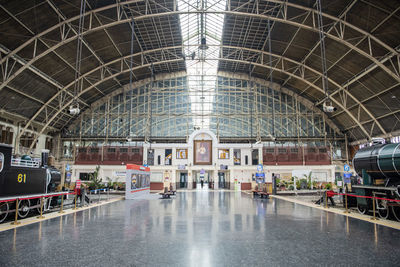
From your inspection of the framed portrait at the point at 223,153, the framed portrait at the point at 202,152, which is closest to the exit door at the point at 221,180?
the framed portrait at the point at 223,153

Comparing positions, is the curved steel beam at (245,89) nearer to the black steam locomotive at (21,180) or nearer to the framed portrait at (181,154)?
the framed portrait at (181,154)

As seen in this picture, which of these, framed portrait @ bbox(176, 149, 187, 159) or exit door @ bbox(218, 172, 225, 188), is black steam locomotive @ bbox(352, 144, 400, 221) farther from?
exit door @ bbox(218, 172, 225, 188)

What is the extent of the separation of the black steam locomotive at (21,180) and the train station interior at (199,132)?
73mm

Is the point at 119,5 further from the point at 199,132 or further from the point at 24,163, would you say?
the point at 199,132

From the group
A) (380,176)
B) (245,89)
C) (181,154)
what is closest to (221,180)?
(181,154)

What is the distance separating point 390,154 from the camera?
34.2ft

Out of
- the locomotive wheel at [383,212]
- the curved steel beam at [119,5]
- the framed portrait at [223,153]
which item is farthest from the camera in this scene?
the framed portrait at [223,153]

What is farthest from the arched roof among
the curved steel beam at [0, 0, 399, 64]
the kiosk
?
the kiosk

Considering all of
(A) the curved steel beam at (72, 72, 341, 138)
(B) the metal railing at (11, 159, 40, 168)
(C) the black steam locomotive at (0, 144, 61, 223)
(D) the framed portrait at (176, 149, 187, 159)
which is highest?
(A) the curved steel beam at (72, 72, 341, 138)

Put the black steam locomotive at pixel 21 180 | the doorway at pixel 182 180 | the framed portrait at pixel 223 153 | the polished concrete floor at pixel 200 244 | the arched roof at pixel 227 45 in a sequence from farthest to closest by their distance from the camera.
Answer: the doorway at pixel 182 180, the framed portrait at pixel 223 153, the arched roof at pixel 227 45, the black steam locomotive at pixel 21 180, the polished concrete floor at pixel 200 244

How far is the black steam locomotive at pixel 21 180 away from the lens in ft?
32.4

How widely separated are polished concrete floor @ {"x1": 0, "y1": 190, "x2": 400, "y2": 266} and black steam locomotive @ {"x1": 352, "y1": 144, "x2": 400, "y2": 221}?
2.27 m

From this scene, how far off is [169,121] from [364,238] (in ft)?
122

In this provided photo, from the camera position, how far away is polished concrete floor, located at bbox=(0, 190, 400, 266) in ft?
17.1
